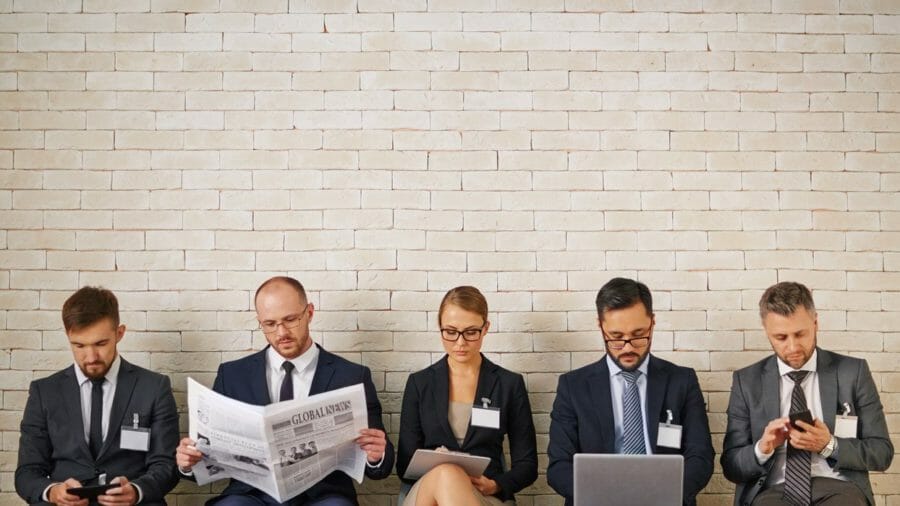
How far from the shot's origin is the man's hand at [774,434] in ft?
12.1

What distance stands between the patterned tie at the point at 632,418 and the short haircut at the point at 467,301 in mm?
700

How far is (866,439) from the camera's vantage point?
3.87 meters

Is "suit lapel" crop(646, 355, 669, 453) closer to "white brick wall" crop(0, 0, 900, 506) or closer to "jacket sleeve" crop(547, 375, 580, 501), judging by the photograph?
"jacket sleeve" crop(547, 375, 580, 501)

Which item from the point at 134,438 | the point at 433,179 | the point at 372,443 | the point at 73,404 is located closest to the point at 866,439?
the point at 372,443

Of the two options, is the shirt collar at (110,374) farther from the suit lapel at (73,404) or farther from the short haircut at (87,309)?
the short haircut at (87,309)

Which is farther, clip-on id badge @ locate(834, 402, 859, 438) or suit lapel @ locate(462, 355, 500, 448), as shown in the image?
suit lapel @ locate(462, 355, 500, 448)

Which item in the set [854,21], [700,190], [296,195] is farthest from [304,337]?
[854,21]

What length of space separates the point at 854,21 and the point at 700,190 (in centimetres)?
123

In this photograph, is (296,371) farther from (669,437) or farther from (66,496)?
(669,437)

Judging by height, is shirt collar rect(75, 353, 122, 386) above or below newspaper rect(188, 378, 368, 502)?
above

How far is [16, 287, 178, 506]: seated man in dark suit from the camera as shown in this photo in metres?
3.94

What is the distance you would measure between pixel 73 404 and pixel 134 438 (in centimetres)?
33

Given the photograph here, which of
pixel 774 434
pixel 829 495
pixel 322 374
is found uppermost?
pixel 322 374

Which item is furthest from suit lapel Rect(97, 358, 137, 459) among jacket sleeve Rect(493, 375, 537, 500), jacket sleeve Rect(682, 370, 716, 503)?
jacket sleeve Rect(682, 370, 716, 503)
